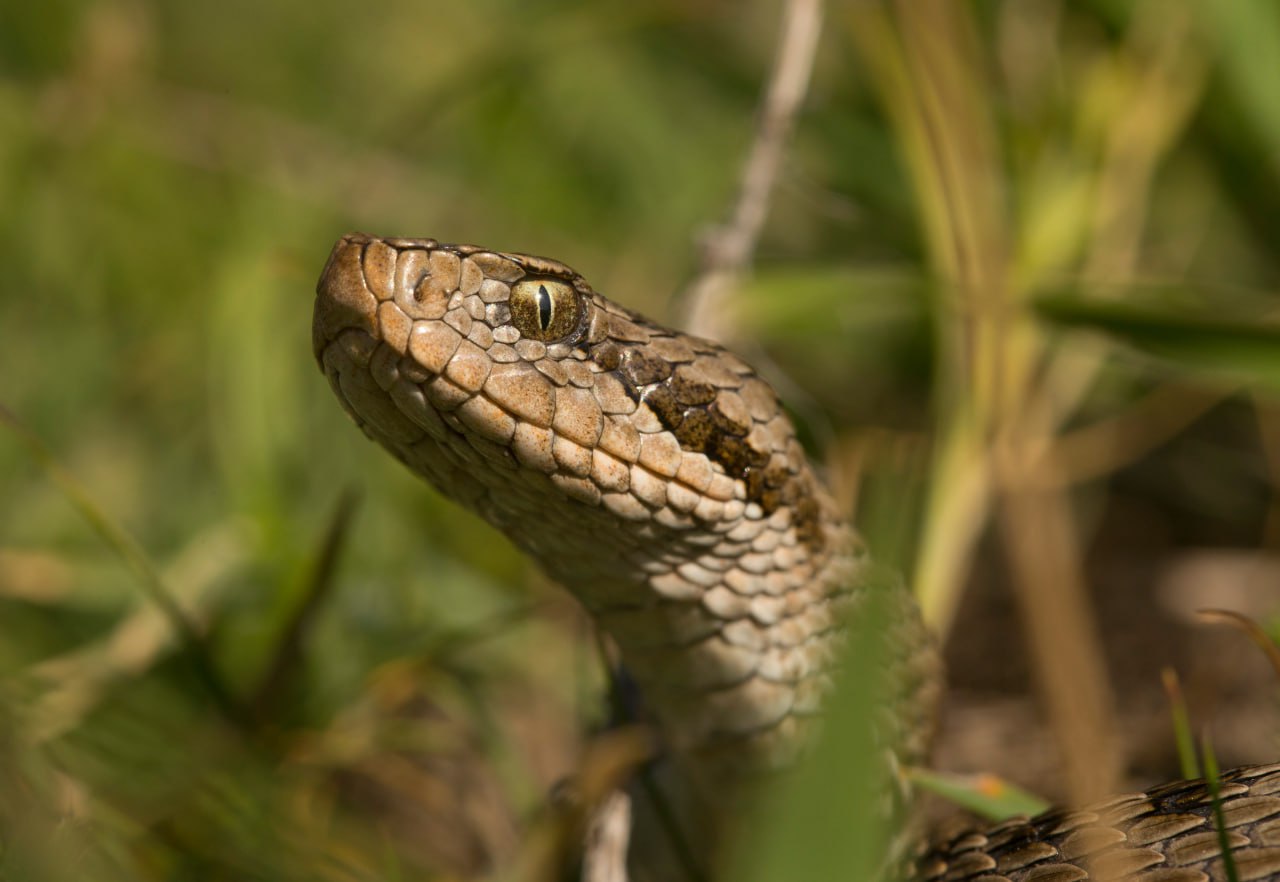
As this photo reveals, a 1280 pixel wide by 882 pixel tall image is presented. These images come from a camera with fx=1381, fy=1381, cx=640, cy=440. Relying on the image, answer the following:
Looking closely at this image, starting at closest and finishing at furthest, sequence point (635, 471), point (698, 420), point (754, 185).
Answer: point (635, 471) < point (698, 420) < point (754, 185)

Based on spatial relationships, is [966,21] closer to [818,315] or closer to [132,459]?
[818,315]

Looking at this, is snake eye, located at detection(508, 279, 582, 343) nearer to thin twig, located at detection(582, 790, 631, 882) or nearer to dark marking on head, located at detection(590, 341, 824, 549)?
dark marking on head, located at detection(590, 341, 824, 549)

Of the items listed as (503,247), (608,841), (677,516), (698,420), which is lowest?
(608,841)

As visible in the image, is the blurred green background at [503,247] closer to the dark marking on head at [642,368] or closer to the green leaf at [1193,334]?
the green leaf at [1193,334]

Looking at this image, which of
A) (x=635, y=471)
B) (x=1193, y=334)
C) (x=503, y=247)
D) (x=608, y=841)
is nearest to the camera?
(x=635, y=471)

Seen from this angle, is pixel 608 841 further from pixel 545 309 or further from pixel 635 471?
pixel 545 309

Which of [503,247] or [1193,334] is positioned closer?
[1193,334]

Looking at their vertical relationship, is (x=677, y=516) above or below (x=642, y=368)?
below

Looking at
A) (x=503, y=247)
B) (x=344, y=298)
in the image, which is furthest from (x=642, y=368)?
(x=503, y=247)
